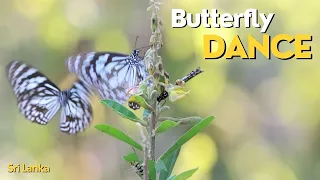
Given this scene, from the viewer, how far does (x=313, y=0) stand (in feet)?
4.09

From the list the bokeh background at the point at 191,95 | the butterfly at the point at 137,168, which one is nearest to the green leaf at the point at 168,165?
the butterfly at the point at 137,168

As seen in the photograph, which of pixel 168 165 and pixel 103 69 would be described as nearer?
pixel 168 165

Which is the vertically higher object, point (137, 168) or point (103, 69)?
point (103, 69)

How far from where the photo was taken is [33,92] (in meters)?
1.30

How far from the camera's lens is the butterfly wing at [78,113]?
128 cm

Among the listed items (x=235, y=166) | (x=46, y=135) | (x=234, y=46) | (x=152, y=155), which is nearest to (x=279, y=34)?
(x=234, y=46)

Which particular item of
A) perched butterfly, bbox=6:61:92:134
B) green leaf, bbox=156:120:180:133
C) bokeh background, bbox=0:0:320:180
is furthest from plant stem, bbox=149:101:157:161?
perched butterfly, bbox=6:61:92:134

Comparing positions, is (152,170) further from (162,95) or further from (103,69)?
(103,69)

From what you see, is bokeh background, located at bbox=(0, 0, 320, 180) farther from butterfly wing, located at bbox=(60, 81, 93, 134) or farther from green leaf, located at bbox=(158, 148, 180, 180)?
green leaf, located at bbox=(158, 148, 180, 180)

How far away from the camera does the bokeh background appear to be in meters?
1.24

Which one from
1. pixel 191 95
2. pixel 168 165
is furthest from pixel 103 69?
pixel 168 165

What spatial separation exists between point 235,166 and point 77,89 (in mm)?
539

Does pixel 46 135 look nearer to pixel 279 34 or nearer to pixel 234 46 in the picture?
pixel 234 46

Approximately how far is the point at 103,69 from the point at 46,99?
0.20 meters
